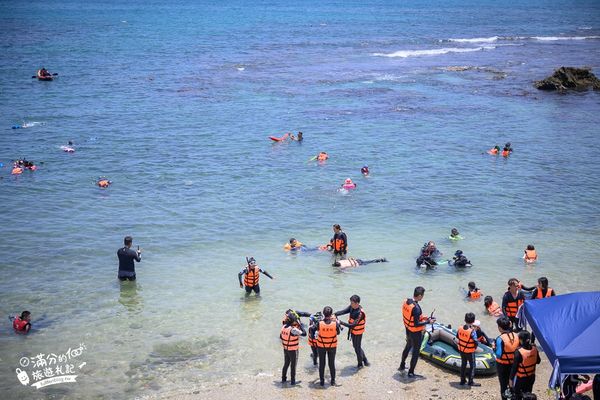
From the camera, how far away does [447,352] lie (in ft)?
50.2

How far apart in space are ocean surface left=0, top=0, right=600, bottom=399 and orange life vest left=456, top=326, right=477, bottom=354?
3112 millimetres

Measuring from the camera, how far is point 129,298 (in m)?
20.1

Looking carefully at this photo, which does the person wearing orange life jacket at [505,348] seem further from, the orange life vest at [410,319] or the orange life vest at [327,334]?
the orange life vest at [327,334]

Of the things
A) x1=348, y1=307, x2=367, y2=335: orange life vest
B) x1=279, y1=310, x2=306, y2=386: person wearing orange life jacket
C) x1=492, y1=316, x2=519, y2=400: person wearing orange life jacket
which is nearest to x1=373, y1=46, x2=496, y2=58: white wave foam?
x1=348, y1=307, x2=367, y2=335: orange life vest

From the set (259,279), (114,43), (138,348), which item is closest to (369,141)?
(259,279)

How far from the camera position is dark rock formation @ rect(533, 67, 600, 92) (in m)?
54.8

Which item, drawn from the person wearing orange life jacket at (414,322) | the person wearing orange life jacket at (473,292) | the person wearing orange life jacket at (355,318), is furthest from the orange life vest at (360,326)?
the person wearing orange life jacket at (473,292)

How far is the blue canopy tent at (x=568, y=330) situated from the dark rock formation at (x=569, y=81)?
151 ft

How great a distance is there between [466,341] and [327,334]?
309 cm

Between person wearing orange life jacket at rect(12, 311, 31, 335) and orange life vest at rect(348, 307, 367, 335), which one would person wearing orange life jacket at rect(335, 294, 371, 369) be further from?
person wearing orange life jacket at rect(12, 311, 31, 335)

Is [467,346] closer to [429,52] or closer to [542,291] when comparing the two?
[542,291]

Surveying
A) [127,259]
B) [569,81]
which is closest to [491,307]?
[127,259]

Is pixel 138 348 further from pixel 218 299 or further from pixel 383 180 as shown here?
pixel 383 180

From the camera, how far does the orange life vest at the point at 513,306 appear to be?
1527 cm
